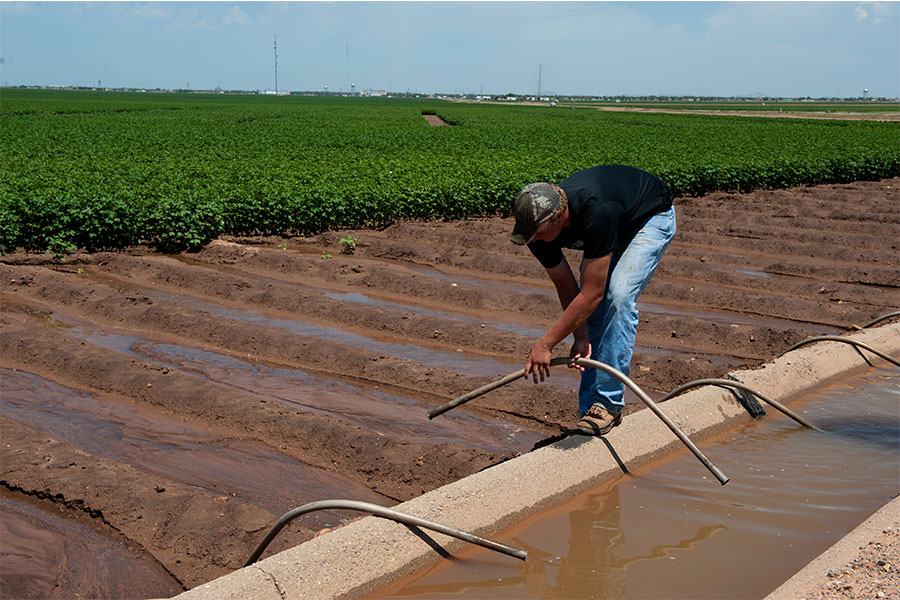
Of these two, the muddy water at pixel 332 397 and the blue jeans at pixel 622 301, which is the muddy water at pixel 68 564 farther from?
the blue jeans at pixel 622 301

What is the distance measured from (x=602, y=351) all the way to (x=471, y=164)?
1511 centimetres

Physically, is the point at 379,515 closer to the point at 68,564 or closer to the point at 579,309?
the point at 579,309

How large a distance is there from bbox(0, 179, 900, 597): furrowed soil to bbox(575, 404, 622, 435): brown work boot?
754mm

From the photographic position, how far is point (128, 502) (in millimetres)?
4617

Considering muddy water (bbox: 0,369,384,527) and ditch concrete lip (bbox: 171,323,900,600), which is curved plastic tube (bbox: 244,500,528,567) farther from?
muddy water (bbox: 0,369,384,527)

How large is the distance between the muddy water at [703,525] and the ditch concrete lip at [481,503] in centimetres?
9

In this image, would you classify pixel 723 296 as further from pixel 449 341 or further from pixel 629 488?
pixel 629 488

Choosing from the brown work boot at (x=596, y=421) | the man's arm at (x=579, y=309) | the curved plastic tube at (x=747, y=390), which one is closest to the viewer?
the man's arm at (x=579, y=309)

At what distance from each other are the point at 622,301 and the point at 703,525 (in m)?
1.22

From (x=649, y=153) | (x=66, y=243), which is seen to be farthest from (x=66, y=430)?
(x=649, y=153)

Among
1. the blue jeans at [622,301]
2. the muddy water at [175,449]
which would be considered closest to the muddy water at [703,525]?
the blue jeans at [622,301]

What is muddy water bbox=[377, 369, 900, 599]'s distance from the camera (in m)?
3.81

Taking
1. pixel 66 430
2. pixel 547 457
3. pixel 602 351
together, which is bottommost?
pixel 66 430

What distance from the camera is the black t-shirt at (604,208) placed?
4.12 m
